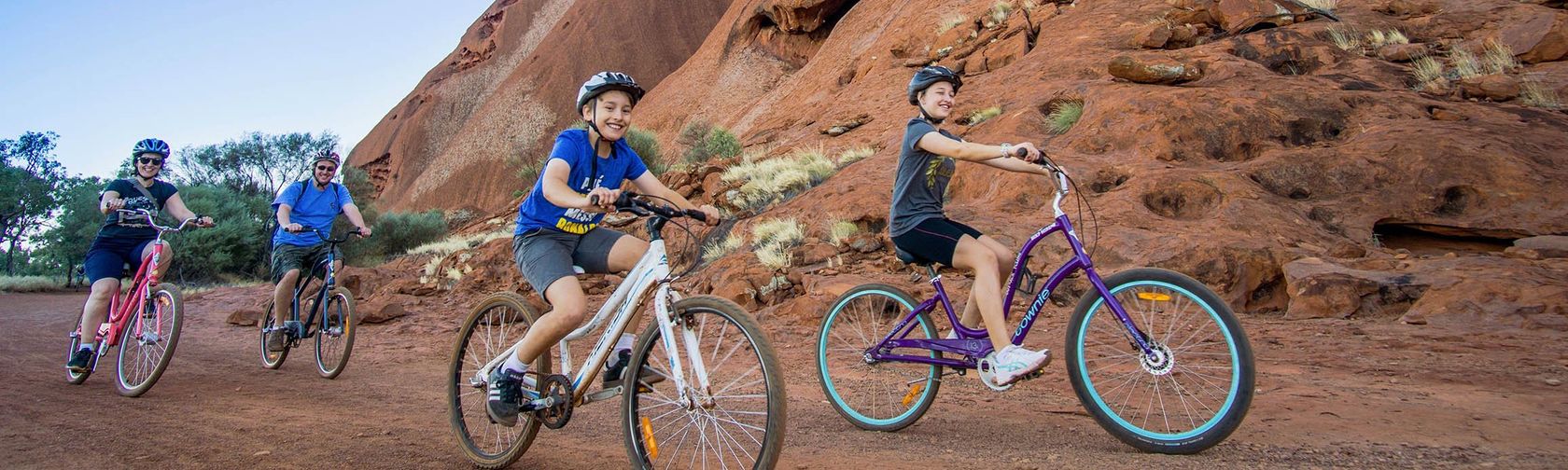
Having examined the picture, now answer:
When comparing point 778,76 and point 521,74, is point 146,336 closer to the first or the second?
point 778,76

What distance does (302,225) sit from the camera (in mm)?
7961

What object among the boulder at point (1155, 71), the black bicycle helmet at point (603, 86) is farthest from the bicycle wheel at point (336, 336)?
the boulder at point (1155, 71)

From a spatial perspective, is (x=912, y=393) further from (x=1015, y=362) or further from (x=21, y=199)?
(x=21, y=199)

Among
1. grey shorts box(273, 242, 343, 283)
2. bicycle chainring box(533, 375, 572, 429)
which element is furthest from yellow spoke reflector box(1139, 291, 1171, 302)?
grey shorts box(273, 242, 343, 283)

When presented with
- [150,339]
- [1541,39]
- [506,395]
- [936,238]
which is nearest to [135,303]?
[150,339]

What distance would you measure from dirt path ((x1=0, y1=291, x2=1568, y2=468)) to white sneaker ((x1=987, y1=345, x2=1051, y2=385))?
13.4 inches

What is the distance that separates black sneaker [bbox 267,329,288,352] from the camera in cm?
777

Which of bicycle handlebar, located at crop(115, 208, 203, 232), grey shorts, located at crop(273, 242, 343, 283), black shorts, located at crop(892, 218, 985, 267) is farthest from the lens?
grey shorts, located at crop(273, 242, 343, 283)

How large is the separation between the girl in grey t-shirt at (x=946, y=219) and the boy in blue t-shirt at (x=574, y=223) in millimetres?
1347

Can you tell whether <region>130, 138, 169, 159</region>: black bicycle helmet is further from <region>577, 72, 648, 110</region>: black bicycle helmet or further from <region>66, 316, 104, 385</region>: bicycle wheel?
<region>577, 72, 648, 110</region>: black bicycle helmet

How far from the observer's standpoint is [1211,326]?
155 inches

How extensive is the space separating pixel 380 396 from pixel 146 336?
1.98 m

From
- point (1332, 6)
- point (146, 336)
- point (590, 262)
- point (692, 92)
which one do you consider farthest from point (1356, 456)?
point (692, 92)

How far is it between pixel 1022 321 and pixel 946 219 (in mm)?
770
